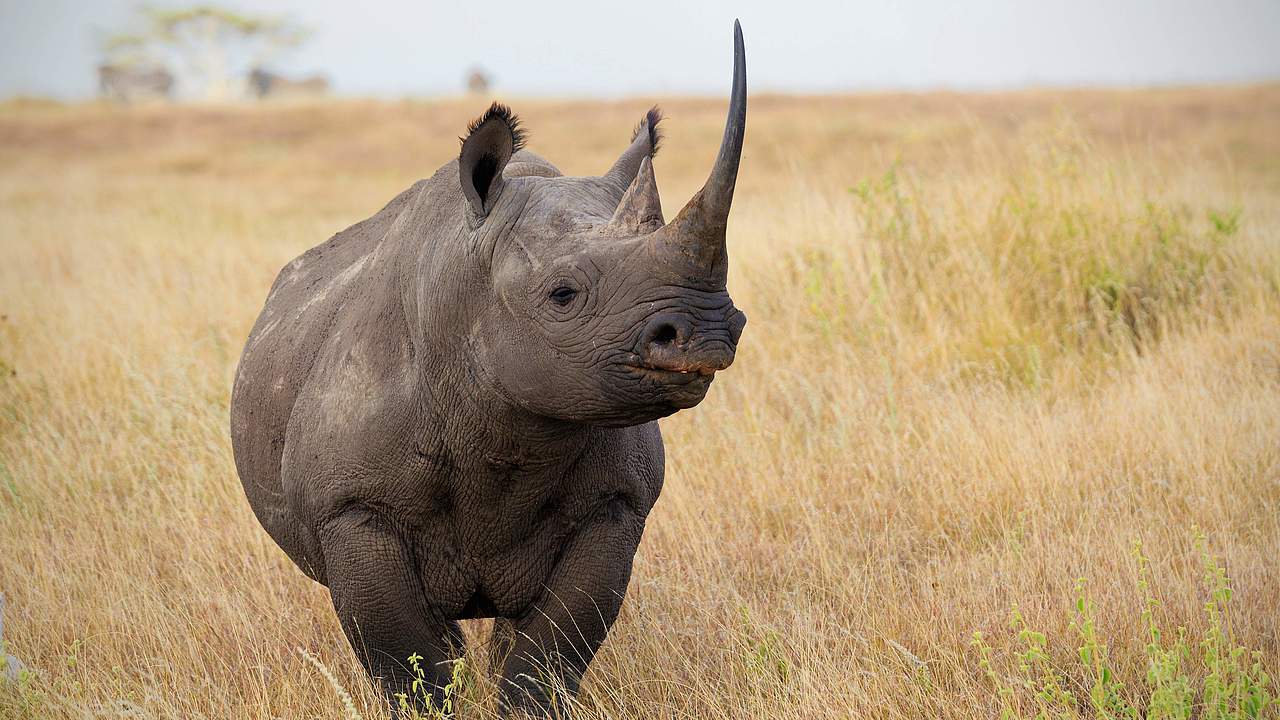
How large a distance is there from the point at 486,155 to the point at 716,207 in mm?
868

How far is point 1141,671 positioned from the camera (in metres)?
3.88

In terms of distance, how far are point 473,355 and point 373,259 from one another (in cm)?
84

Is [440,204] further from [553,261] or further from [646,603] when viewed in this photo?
[646,603]

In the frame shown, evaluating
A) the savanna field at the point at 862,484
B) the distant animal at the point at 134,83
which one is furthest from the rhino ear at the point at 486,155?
the distant animal at the point at 134,83

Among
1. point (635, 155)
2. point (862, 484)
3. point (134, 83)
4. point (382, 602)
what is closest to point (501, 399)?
point (382, 602)

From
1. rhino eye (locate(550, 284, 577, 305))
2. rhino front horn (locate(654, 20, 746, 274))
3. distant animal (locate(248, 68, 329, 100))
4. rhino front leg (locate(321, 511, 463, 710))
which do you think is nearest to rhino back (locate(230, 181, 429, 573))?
rhino front leg (locate(321, 511, 463, 710))

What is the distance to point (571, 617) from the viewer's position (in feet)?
11.5

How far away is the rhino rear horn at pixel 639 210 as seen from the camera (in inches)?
112

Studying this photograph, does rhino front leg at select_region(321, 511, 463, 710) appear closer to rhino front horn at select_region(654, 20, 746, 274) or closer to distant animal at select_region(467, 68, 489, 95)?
rhino front horn at select_region(654, 20, 746, 274)

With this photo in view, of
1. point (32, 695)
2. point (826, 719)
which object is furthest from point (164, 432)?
point (826, 719)

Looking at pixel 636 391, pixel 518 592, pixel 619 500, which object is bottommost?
pixel 518 592

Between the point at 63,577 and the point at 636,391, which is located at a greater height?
the point at 636,391

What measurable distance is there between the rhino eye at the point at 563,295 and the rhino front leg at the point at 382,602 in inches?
37.4

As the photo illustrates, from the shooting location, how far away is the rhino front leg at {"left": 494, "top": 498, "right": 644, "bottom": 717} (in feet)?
11.5
